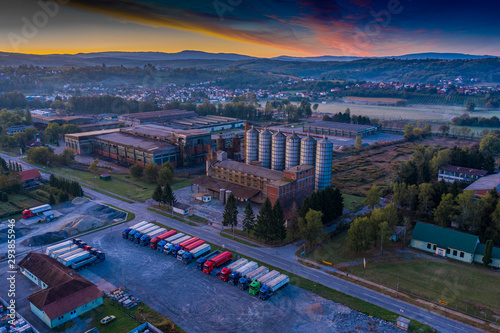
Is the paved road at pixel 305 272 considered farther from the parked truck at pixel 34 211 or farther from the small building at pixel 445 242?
the small building at pixel 445 242

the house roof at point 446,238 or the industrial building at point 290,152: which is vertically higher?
the industrial building at point 290,152

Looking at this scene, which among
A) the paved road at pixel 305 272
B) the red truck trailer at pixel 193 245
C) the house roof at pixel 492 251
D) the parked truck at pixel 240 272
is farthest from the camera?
the red truck trailer at pixel 193 245

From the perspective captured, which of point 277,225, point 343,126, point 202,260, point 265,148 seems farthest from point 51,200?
point 343,126

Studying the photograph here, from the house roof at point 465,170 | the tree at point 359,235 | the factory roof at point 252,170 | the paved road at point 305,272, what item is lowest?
the paved road at point 305,272

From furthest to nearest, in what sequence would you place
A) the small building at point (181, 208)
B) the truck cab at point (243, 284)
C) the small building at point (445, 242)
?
the small building at point (181, 208) → the small building at point (445, 242) → the truck cab at point (243, 284)

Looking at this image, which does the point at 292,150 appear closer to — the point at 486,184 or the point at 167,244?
the point at 167,244

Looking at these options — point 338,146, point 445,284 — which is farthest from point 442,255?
point 338,146

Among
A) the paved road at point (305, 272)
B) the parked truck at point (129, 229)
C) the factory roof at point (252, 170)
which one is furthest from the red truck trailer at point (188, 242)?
the factory roof at point (252, 170)
